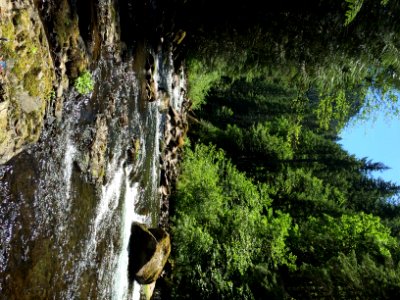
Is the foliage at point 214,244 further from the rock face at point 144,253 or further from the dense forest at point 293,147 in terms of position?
the rock face at point 144,253

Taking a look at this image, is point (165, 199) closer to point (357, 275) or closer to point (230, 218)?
point (230, 218)

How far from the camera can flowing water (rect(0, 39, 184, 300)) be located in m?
4.24

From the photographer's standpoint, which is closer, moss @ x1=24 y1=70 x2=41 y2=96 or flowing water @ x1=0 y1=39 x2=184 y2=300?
moss @ x1=24 y1=70 x2=41 y2=96

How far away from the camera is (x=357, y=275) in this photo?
918 centimetres

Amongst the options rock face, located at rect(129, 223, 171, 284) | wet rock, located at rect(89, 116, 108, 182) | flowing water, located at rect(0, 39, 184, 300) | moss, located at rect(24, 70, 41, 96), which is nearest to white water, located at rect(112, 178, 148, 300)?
flowing water, located at rect(0, 39, 184, 300)

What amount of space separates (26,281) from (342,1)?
6886 millimetres

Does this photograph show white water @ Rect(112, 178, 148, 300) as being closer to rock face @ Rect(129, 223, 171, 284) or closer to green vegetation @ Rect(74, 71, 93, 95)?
rock face @ Rect(129, 223, 171, 284)

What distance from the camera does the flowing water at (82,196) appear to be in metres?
4.24

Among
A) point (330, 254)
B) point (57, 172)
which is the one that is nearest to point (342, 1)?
point (57, 172)

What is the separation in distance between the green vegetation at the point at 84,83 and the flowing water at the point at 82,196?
0.12 m

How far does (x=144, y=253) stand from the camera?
26.7 ft

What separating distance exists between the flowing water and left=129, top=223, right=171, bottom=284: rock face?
9.6 inches

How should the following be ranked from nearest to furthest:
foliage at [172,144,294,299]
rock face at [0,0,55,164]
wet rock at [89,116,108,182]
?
rock face at [0,0,55,164]
wet rock at [89,116,108,182]
foliage at [172,144,294,299]

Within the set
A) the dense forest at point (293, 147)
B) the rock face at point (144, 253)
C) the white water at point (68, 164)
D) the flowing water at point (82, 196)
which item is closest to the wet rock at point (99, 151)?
the flowing water at point (82, 196)
